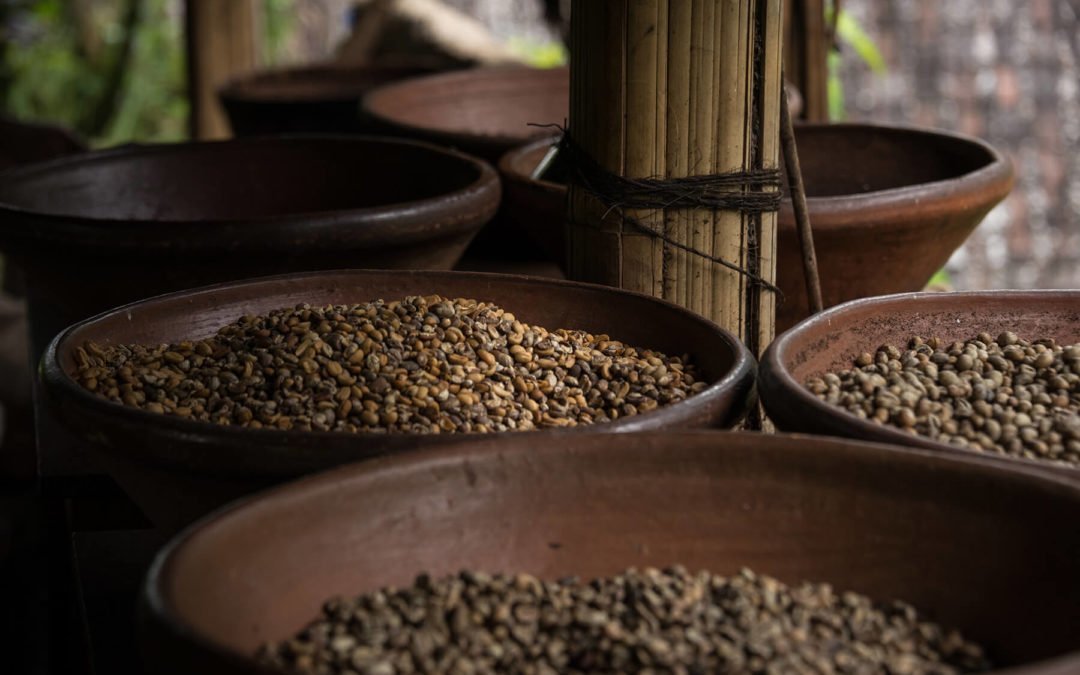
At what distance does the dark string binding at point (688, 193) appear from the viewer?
4.77 feet

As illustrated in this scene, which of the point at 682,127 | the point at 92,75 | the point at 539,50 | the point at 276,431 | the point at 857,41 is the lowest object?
the point at 92,75

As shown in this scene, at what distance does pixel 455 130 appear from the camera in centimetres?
254

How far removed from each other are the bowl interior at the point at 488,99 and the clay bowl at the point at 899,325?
4.76ft

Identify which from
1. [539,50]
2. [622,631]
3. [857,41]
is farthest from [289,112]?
[539,50]

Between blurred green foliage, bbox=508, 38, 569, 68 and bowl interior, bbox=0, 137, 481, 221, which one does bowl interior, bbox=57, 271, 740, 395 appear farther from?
blurred green foliage, bbox=508, 38, 569, 68

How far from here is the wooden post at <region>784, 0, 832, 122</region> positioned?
2832 mm

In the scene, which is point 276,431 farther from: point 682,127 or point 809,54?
point 809,54

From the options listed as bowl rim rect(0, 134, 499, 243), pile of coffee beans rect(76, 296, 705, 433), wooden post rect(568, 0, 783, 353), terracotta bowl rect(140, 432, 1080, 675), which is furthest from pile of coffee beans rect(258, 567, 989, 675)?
bowl rim rect(0, 134, 499, 243)

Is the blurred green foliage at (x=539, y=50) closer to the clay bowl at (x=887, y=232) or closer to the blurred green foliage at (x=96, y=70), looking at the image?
the blurred green foliage at (x=96, y=70)

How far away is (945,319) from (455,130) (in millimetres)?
1295

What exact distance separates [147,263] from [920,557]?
3.32 feet

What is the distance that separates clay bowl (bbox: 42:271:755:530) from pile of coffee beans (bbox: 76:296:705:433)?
3cm

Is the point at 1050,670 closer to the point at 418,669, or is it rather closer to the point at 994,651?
the point at 994,651

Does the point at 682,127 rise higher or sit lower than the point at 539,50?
higher
